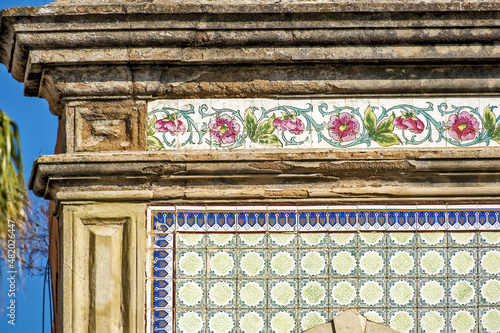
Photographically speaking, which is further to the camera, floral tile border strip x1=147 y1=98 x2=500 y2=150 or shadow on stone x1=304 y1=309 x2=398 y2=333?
floral tile border strip x1=147 y1=98 x2=500 y2=150

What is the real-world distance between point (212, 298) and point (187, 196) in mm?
508

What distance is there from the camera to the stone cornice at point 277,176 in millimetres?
3594

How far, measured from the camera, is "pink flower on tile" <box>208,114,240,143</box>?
12.2ft

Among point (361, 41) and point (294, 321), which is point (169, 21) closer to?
point (361, 41)

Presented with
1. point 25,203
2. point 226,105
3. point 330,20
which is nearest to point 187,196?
point 226,105

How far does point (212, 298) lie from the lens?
3.62 m

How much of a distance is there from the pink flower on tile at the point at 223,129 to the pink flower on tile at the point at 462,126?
3.54 feet

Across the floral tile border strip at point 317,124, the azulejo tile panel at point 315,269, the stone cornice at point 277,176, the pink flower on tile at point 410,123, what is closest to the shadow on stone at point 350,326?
the azulejo tile panel at point 315,269

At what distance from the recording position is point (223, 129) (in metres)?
3.73

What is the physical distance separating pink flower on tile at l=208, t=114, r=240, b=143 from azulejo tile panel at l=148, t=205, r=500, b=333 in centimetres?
35

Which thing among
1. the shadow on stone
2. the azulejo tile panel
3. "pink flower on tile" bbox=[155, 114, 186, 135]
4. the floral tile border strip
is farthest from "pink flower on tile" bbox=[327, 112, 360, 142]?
the shadow on stone

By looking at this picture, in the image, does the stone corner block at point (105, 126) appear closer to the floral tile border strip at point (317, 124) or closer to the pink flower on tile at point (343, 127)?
the floral tile border strip at point (317, 124)

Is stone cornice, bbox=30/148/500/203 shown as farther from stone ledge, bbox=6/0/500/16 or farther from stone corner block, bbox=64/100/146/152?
stone ledge, bbox=6/0/500/16

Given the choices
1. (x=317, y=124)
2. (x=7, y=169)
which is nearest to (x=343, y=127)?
(x=317, y=124)
